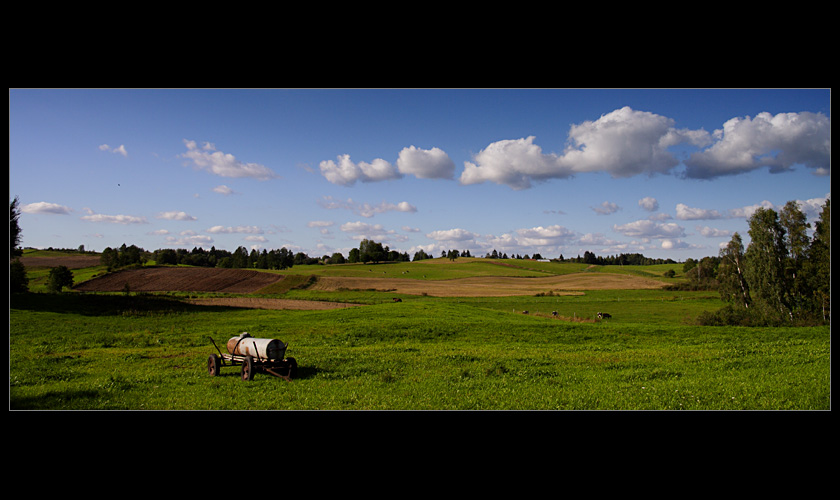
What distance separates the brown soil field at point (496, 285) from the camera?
49.1 m

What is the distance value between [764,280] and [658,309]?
986cm

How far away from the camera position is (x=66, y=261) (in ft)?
149

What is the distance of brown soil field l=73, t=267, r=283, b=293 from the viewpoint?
40125 mm

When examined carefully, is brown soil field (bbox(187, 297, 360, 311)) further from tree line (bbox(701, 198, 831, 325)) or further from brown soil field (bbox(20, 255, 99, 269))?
tree line (bbox(701, 198, 831, 325))

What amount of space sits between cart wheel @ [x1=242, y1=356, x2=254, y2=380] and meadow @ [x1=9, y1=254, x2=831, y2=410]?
219 mm

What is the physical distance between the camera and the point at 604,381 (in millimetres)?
10711

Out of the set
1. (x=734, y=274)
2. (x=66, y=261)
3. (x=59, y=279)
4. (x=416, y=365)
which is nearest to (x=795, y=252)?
(x=734, y=274)

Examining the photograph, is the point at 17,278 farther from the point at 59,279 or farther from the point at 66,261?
the point at 66,261

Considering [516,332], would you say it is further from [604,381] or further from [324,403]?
[324,403]

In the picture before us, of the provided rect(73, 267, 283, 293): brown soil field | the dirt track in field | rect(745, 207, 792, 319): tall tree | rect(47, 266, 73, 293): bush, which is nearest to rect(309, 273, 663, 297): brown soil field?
the dirt track in field

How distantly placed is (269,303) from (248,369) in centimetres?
2699

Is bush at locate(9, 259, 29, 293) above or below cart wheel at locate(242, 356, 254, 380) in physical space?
above

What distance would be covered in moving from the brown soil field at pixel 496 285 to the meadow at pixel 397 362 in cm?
1937
